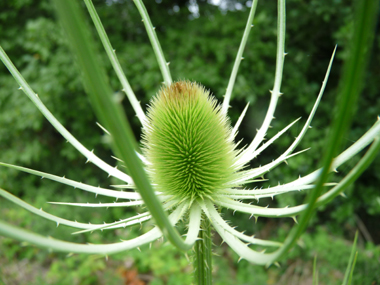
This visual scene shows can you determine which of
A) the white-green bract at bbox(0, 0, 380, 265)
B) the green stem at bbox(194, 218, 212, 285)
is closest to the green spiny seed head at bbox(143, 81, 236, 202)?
the white-green bract at bbox(0, 0, 380, 265)

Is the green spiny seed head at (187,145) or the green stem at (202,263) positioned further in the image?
the green spiny seed head at (187,145)

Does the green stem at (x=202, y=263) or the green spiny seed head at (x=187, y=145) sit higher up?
the green spiny seed head at (x=187, y=145)

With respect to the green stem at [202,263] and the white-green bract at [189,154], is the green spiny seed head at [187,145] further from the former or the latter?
the green stem at [202,263]

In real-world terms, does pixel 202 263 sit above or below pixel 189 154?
below

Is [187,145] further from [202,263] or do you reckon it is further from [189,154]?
[202,263]

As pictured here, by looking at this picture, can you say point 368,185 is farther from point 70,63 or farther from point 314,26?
point 70,63

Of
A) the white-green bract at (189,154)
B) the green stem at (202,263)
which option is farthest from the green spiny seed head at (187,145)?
the green stem at (202,263)

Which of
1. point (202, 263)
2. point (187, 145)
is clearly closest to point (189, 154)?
point (187, 145)

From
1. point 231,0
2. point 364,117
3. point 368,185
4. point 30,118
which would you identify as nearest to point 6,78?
point 30,118
